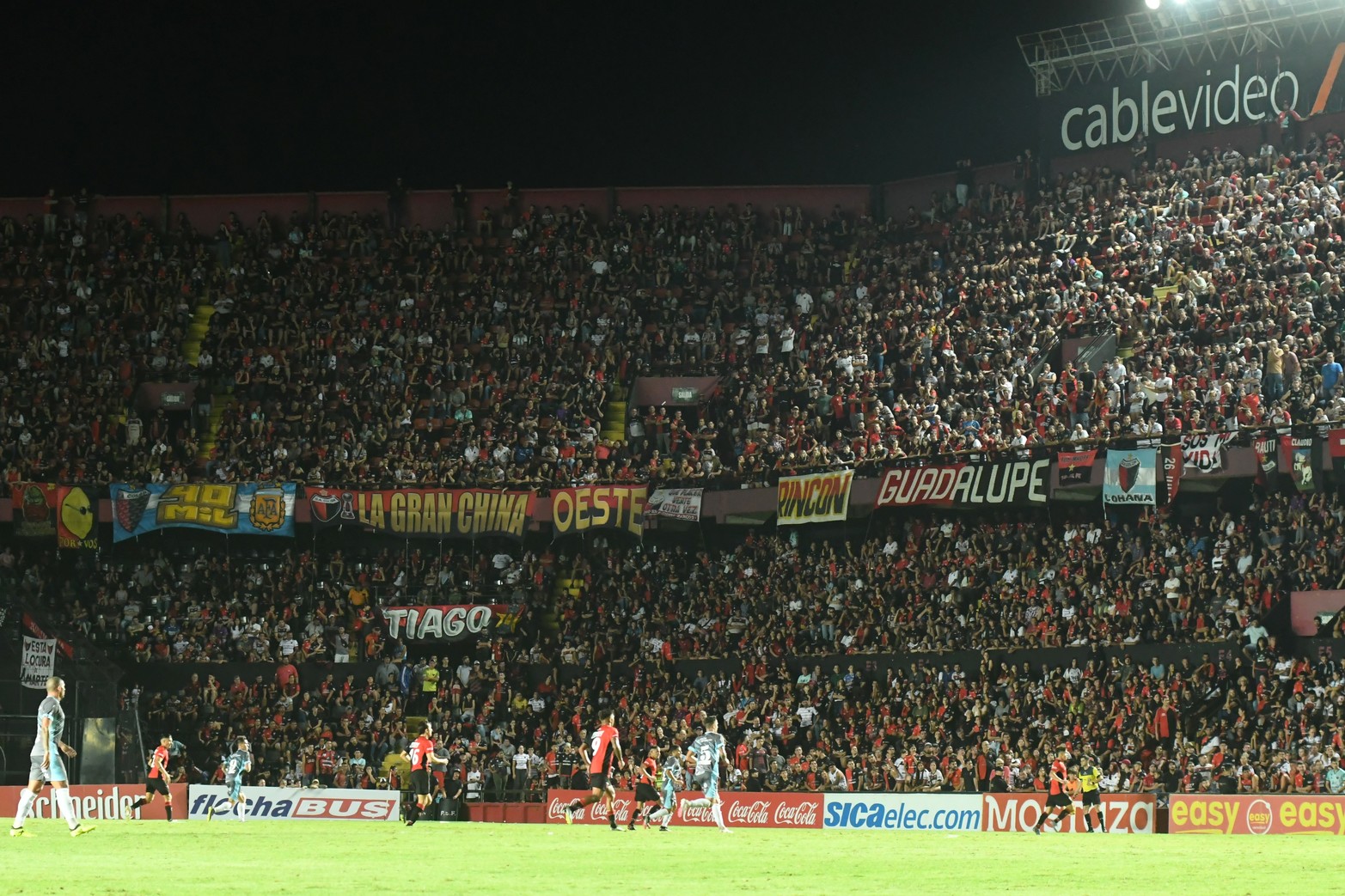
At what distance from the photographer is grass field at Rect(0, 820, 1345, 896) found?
63.6 feet

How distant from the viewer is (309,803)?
4441 centimetres

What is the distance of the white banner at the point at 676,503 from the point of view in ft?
175

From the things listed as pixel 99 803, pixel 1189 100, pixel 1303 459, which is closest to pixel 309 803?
pixel 99 803

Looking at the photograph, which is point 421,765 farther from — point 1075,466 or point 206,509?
point 206,509

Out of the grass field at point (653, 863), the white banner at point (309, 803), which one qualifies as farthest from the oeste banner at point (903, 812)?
the white banner at point (309, 803)

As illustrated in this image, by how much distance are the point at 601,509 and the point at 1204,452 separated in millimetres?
18772

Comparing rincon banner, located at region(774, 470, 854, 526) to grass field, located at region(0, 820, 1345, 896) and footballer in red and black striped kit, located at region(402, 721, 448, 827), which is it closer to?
footballer in red and black striped kit, located at region(402, 721, 448, 827)

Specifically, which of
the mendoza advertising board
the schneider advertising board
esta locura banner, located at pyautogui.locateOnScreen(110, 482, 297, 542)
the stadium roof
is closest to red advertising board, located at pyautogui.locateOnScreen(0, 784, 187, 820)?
esta locura banner, located at pyautogui.locateOnScreen(110, 482, 297, 542)

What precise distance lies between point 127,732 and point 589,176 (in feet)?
98.8

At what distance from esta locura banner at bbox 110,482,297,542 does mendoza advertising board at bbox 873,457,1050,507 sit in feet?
61.9

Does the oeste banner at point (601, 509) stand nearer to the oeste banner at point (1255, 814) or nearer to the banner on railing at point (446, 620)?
the banner on railing at point (446, 620)

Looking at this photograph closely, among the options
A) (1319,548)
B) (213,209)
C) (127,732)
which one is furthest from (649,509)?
(213,209)

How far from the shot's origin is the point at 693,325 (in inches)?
2379

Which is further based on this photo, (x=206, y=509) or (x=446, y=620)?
(x=206, y=509)
